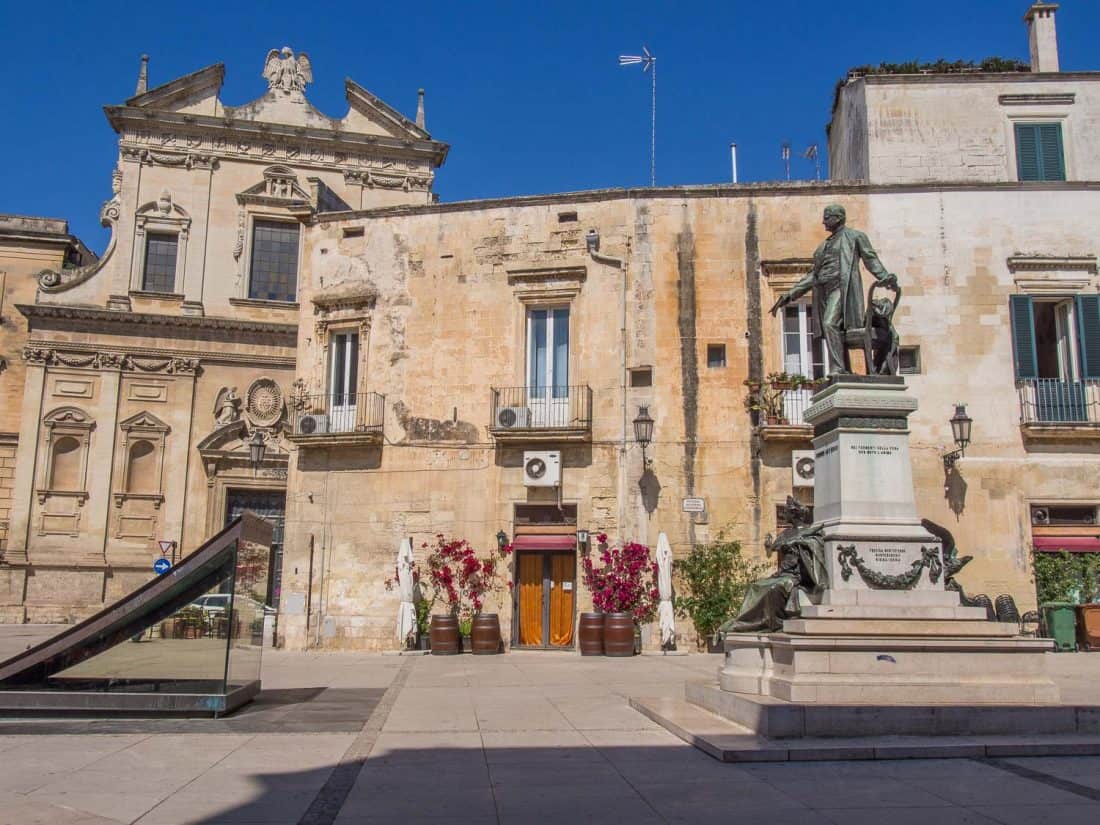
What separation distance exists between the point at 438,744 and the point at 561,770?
1577 millimetres

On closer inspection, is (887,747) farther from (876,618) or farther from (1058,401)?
(1058,401)

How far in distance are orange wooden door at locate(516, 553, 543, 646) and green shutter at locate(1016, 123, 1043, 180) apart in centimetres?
1351

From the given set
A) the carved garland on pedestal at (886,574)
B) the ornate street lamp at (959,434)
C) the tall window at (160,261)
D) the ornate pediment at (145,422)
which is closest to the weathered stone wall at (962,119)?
the ornate street lamp at (959,434)

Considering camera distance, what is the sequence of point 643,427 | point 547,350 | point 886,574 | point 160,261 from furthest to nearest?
point 160,261 → point 547,350 → point 643,427 → point 886,574

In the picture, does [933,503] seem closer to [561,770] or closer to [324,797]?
[561,770]

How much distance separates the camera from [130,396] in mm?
32406

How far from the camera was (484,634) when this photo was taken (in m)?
19.6

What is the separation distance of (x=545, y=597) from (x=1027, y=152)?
566 inches

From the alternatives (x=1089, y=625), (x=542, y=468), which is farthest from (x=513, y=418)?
(x=1089, y=625)

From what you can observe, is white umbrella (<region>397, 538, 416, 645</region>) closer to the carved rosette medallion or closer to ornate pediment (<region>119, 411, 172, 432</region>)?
the carved rosette medallion

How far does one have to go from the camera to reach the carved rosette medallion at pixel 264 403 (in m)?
32.8

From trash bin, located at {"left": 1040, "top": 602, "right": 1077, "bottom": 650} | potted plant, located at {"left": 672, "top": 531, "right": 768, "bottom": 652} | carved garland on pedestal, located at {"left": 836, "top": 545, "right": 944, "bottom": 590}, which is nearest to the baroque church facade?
potted plant, located at {"left": 672, "top": 531, "right": 768, "bottom": 652}

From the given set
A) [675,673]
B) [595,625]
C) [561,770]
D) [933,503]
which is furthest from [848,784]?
[933,503]

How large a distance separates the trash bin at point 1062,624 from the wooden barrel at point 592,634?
27.3 feet
